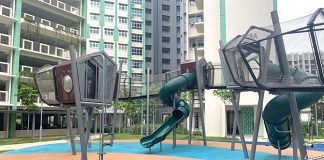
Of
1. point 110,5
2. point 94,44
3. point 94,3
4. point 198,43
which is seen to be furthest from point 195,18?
point 94,3

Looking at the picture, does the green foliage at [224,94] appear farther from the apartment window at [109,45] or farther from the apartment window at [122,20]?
the apartment window at [122,20]

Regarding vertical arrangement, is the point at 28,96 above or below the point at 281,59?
below

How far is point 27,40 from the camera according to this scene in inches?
1475

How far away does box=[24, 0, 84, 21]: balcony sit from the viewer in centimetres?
3919

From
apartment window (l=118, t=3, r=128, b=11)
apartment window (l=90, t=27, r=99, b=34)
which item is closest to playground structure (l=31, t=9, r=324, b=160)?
apartment window (l=90, t=27, r=99, b=34)

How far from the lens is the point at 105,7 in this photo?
63719 millimetres

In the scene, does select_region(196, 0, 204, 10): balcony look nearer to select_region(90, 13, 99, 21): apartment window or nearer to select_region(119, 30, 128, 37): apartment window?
select_region(119, 30, 128, 37): apartment window

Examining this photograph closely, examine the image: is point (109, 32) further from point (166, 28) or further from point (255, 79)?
point (255, 79)

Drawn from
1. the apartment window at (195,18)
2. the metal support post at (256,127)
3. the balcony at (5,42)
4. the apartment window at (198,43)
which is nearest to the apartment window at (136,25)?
the apartment window at (195,18)

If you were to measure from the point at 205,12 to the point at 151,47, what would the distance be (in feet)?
115

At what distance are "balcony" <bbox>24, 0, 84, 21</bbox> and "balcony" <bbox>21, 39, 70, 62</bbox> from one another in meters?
4.21

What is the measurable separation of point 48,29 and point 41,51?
2.77 m

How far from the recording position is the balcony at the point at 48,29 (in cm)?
3741

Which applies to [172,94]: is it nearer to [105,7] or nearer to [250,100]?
[250,100]
